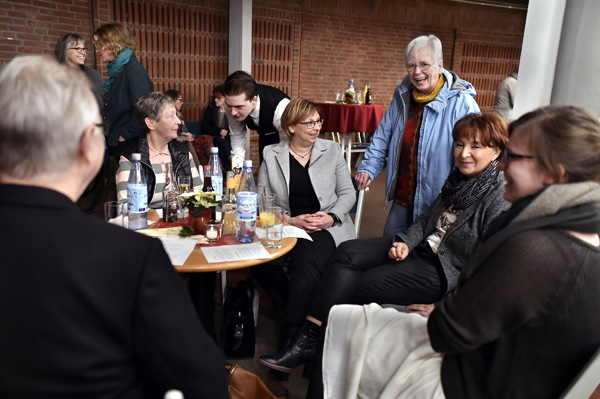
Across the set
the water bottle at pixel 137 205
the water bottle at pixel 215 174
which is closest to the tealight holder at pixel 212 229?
the water bottle at pixel 137 205

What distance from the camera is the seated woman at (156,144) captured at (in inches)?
99.3

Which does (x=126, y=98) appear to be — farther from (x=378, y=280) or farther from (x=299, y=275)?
(x=378, y=280)

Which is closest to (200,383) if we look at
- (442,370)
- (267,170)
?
(442,370)

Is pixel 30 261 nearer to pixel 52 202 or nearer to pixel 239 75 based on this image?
pixel 52 202

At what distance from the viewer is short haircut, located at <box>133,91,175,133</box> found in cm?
254

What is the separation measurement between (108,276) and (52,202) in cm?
16

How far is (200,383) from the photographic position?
2.89ft

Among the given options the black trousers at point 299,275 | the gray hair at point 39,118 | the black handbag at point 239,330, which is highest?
the gray hair at point 39,118

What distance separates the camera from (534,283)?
1.07 meters

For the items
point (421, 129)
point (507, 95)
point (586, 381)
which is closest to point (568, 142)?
point (586, 381)

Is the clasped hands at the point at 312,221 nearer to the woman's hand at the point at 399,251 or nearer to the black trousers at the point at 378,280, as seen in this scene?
the black trousers at the point at 378,280

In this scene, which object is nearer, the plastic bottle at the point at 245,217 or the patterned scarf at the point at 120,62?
the plastic bottle at the point at 245,217

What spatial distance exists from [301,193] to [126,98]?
176cm

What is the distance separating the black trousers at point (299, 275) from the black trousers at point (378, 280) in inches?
4.5
